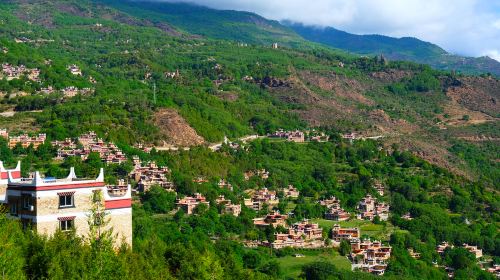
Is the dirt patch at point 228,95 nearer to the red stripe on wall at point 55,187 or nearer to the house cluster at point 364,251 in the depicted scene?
the house cluster at point 364,251

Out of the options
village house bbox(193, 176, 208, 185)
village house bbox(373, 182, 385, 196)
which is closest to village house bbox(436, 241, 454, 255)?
village house bbox(373, 182, 385, 196)

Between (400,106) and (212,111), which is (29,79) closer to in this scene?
(212,111)

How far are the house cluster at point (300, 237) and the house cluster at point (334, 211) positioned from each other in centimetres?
586

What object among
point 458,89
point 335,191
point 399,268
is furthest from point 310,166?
point 458,89

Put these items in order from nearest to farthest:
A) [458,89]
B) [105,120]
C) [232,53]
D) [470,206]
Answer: [105,120] → [470,206] → [458,89] → [232,53]

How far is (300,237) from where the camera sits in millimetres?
61656

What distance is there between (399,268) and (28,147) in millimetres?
25232

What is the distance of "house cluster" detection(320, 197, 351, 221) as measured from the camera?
7088 cm

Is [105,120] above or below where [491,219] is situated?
above

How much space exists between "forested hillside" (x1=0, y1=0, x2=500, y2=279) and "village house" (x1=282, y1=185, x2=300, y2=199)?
Result: 1.99 feet

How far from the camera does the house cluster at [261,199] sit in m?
69.8

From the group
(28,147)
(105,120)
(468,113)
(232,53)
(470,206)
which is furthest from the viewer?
(232,53)

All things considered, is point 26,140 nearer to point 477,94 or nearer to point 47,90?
point 47,90

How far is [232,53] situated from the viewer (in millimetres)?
143500
